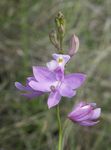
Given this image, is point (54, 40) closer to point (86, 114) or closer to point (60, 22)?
point (60, 22)

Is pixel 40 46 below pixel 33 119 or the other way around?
the other way around

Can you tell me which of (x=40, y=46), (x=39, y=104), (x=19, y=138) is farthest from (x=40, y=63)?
(x=19, y=138)

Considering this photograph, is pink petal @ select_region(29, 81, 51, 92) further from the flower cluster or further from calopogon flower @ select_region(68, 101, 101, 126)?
calopogon flower @ select_region(68, 101, 101, 126)

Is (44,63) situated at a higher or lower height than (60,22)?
lower

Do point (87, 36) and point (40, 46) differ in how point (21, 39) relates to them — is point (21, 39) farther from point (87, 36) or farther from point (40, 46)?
point (87, 36)

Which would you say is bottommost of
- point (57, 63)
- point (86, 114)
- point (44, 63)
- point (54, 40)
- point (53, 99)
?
point (44, 63)

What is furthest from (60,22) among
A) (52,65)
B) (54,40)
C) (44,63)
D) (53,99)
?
(44,63)
